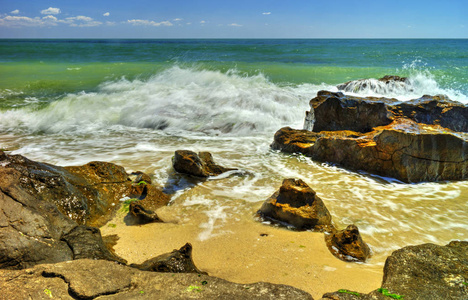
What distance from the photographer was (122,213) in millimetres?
4352

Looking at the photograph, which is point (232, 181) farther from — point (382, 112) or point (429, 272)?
point (382, 112)

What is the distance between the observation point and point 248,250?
3453 mm

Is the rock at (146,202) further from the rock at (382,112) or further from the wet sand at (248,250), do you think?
the rock at (382,112)

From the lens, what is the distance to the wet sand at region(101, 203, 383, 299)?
2.92 m

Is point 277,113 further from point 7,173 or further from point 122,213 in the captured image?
point 7,173

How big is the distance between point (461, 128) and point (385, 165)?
8.95 feet

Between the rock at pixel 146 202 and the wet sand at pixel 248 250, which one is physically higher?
the rock at pixel 146 202

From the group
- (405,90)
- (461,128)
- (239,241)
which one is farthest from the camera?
(405,90)

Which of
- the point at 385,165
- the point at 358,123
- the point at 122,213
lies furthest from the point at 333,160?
the point at 122,213

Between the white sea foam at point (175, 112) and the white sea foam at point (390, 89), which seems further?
the white sea foam at point (390, 89)

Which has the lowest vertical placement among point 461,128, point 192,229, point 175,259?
point 192,229

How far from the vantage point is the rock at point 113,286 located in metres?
2.04

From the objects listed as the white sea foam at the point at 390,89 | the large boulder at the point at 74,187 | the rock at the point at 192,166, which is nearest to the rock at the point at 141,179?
the large boulder at the point at 74,187

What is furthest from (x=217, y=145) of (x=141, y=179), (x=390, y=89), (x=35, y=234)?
(x=390, y=89)
